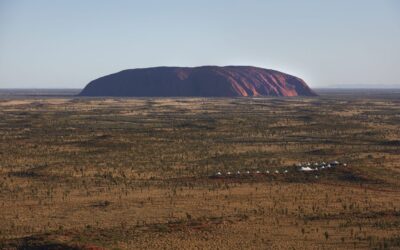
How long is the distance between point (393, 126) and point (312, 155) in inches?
1218

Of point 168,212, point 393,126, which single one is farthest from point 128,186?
point 393,126

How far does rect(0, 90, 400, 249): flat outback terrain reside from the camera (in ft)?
67.2

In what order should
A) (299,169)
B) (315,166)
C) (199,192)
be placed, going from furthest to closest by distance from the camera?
(315,166), (299,169), (199,192)

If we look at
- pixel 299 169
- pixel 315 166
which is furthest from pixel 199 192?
pixel 315 166

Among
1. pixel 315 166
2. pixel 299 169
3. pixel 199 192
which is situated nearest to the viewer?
pixel 199 192

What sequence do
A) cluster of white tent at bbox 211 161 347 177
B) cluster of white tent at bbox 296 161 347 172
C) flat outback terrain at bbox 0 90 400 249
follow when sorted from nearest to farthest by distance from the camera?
flat outback terrain at bbox 0 90 400 249, cluster of white tent at bbox 211 161 347 177, cluster of white tent at bbox 296 161 347 172

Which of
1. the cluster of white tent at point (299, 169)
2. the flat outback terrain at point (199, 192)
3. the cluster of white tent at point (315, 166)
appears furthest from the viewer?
the cluster of white tent at point (315, 166)

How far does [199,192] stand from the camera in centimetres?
2881

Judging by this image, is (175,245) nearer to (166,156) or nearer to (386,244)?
(386,244)

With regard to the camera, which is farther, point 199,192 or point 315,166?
point 315,166

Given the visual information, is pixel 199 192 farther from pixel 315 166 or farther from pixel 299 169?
pixel 315 166

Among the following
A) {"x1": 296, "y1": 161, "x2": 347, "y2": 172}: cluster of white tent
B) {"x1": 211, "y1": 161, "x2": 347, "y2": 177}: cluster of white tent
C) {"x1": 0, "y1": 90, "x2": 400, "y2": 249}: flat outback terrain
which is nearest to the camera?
{"x1": 0, "y1": 90, "x2": 400, "y2": 249}: flat outback terrain

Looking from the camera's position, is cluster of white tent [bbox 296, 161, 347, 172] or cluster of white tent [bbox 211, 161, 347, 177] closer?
cluster of white tent [bbox 211, 161, 347, 177]

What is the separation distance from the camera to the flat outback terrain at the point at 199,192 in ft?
67.2
